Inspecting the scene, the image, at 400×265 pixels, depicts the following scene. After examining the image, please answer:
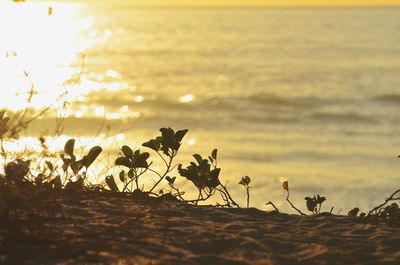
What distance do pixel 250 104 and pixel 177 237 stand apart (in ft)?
102

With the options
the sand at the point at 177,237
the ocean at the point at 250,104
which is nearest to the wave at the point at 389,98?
the ocean at the point at 250,104

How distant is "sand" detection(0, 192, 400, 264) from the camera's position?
3.89 m

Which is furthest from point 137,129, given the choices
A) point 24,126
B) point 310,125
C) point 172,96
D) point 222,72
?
point 24,126

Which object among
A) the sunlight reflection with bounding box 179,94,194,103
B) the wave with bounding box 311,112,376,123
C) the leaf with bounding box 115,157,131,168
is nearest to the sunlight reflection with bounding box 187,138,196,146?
the wave with bounding box 311,112,376,123

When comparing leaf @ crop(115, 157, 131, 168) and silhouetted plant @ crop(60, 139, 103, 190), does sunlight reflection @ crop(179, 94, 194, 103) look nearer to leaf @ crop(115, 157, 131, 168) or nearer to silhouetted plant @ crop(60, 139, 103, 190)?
leaf @ crop(115, 157, 131, 168)

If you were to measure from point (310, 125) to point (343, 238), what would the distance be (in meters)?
25.3

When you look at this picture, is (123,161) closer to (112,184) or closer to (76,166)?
(112,184)

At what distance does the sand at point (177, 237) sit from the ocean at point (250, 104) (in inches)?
28.5

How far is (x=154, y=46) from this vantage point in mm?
73750

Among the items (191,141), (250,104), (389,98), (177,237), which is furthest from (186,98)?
(177,237)

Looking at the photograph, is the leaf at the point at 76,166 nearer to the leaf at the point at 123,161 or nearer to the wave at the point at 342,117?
the leaf at the point at 123,161

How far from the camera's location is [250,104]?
115 feet

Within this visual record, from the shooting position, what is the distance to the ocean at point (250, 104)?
708 inches

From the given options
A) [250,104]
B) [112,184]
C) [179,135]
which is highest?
[250,104]
